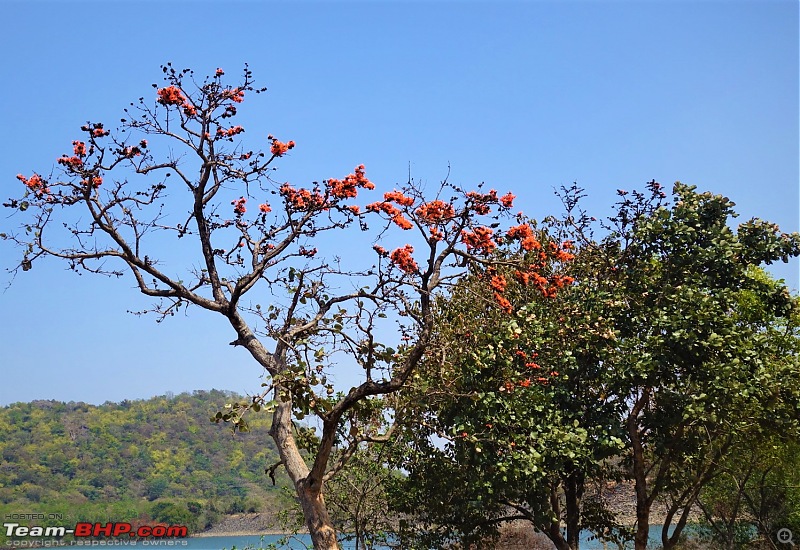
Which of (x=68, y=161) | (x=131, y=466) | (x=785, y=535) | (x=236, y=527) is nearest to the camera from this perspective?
(x=68, y=161)

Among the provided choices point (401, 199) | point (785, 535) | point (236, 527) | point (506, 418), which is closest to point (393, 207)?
point (401, 199)

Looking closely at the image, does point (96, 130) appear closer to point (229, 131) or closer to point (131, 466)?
point (229, 131)

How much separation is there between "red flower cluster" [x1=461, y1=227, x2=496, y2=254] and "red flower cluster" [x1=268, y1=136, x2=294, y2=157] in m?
2.15

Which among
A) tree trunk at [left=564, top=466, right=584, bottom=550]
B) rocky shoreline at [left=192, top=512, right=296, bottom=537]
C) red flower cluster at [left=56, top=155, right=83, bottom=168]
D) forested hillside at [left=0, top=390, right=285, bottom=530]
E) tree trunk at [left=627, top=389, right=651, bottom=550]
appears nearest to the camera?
red flower cluster at [left=56, top=155, right=83, bottom=168]

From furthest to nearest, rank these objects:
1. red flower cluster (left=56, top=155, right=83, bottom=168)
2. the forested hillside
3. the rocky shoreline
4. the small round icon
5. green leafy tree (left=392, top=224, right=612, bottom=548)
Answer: the rocky shoreline → the forested hillside → the small round icon → green leafy tree (left=392, top=224, right=612, bottom=548) → red flower cluster (left=56, top=155, right=83, bottom=168)

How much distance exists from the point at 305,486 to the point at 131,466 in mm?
51978

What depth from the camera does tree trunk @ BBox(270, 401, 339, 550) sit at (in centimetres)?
827

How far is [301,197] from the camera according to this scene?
345 inches

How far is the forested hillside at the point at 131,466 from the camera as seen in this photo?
4904 cm

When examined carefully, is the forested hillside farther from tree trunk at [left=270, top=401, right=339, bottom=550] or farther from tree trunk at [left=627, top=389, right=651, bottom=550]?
tree trunk at [left=270, top=401, right=339, bottom=550]

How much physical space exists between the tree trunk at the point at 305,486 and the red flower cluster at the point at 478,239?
8.67 feet

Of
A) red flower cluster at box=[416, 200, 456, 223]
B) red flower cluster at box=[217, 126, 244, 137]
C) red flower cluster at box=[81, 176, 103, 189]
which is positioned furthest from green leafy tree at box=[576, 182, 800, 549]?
red flower cluster at box=[81, 176, 103, 189]

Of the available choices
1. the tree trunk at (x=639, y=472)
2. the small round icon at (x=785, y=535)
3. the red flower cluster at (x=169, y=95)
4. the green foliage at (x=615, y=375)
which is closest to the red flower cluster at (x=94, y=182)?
the red flower cluster at (x=169, y=95)

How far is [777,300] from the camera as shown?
12852 millimetres
